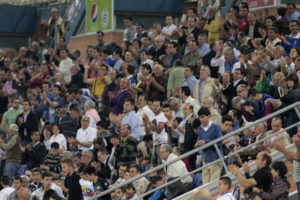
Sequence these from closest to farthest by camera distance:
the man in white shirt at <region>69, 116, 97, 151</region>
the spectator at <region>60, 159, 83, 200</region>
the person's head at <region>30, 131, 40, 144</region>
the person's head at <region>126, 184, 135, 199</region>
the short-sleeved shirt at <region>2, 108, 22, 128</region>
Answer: the person's head at <region>126, 184, 135, 199</region> → the spectator at <region>60, 159, 83, 200</region> → the man in white shirt at <region>69, 116, 97, 151</region> → the person's head at <region>30, 131, 40, 144</region> → the short-sleeved shirt at <region>2, 108, 22, 128</region>

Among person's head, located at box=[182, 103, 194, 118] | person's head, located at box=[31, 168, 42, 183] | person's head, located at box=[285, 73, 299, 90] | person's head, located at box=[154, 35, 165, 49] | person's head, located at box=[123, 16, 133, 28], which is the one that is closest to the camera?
person's head, located at box=[285, 73, 299, 90]

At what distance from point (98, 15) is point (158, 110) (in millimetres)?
9146

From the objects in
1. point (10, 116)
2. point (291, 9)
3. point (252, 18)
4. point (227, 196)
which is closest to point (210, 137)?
point (227, 196)

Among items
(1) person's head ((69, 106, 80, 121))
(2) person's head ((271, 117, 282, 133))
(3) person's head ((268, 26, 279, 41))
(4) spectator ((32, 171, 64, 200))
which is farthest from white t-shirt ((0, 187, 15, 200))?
(3) person's head ((268, 26, 279, 41))

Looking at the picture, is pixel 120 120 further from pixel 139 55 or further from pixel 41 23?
pixel 41 23

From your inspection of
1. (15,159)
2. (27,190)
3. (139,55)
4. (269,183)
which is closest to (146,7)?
(139,55)

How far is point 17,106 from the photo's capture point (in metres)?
18.9

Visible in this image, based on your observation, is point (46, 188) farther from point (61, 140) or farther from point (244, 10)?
point (244, 10)

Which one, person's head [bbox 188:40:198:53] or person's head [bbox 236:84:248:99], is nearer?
person's head [bbox 236:84:248:99]

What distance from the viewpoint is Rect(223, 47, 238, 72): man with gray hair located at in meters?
15.8

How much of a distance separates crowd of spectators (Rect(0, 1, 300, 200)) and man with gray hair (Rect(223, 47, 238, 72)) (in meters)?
0.02

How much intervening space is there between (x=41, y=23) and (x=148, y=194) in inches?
701

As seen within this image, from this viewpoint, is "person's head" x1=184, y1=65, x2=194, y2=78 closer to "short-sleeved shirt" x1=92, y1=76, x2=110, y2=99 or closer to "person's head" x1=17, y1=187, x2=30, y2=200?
"short-sleeved shirt" x1=92, y1=76, x2=110, y2=99

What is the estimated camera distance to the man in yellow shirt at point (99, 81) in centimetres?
1805
